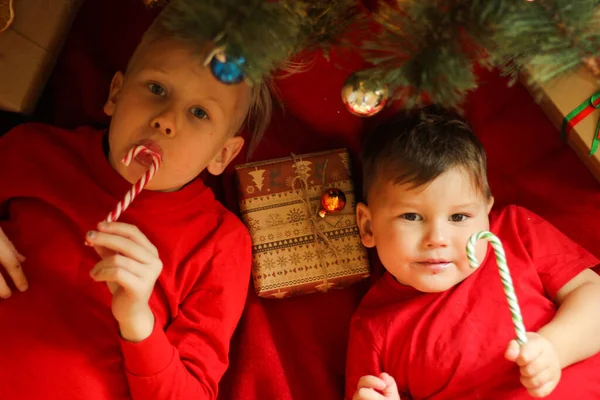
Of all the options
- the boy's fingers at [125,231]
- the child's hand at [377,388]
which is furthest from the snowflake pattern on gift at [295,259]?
the boy's fingers at [125,231]

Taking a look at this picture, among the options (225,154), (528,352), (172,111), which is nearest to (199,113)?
(172,111)

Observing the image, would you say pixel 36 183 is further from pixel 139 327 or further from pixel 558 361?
pixel 558 361

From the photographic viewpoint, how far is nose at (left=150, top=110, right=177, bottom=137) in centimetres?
108

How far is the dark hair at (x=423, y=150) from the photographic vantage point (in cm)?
122

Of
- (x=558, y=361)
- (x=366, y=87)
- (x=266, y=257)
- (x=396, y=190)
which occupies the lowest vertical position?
(x=266, y=257)

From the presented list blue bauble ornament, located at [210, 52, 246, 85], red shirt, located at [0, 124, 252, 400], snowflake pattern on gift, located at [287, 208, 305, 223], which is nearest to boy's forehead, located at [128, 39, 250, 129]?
blue bauble ornament, located at [210, 52, 246, 85]

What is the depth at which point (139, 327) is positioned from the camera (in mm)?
1064

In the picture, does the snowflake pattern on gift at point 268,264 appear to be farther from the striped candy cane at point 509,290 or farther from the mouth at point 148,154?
the striped candy cane at point 509,290

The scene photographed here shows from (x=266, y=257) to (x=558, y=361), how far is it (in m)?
0.64

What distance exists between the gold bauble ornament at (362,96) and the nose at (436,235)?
0.31 meters

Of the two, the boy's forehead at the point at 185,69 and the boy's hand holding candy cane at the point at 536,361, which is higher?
the boy's forehead at the point at 185,69

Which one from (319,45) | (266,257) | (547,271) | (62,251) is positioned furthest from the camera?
(266,257)

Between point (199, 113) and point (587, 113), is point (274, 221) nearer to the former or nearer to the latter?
point (199, 113)

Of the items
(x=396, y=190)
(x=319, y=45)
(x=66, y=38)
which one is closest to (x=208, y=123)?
(x=319, y=45)
